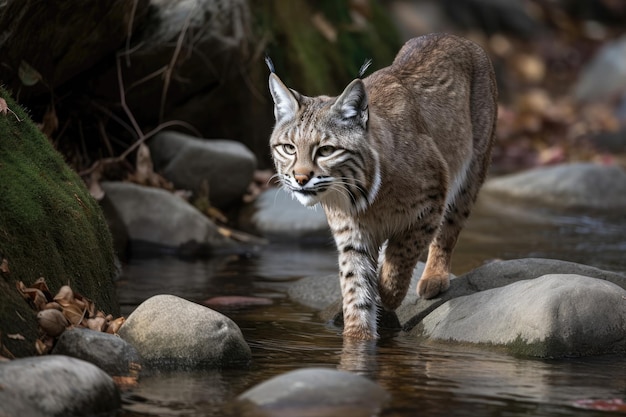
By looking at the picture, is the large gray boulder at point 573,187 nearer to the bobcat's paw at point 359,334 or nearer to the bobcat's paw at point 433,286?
the bobcat's paw at point 433,286

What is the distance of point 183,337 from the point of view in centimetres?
542

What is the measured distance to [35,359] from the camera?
4.52m

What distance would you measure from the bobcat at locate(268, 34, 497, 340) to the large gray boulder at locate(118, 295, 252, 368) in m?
0.89

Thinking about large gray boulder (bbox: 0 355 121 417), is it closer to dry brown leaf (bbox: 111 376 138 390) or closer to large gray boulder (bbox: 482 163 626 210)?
dry brown leaf (bbox: 111 376 138 390)

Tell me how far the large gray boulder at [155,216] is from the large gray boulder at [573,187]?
4309mm

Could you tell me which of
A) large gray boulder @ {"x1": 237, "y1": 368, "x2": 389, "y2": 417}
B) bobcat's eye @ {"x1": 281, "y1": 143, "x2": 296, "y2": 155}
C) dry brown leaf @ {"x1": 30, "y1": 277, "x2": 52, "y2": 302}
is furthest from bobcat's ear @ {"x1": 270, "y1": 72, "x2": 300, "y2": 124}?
large gray boulder @ {"x1": 237, "y1": 368, "x2": 389, "y2": 417}

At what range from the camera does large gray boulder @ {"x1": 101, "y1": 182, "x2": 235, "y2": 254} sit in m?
9.34

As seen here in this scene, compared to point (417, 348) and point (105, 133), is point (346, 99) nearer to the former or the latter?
point (417, 348)

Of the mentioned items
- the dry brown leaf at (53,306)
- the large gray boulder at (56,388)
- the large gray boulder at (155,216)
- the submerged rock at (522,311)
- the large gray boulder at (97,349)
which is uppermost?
the large gray boulder at (155,216)

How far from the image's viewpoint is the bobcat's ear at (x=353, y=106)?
238 inches

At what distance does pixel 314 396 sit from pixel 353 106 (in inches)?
81.9

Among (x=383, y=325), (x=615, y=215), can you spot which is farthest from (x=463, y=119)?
(x=615, y=215)

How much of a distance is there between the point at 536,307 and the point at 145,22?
4787mm

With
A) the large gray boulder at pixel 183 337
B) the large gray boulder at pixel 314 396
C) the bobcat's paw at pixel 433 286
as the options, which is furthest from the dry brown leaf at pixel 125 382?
the bobcat's paw at pixel 433 286
